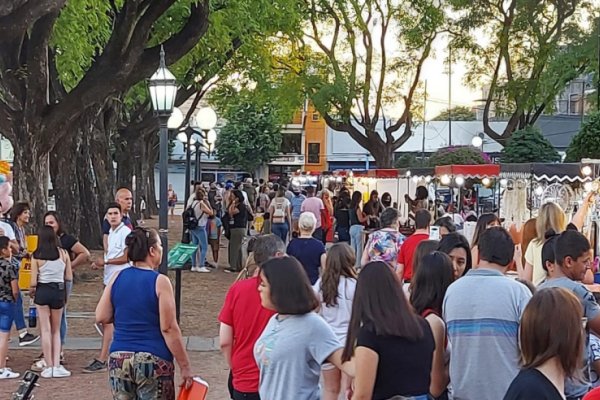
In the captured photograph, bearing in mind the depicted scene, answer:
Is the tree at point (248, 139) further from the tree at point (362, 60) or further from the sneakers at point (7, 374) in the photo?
the sneakers at point (7, 374)

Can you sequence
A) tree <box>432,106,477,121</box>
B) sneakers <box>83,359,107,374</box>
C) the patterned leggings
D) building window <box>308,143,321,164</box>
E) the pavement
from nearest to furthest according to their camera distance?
the patterned leggings < sneakers <box>83,359,107,374</box> < the pavement < building window <box>308,143,321,164</box> < tree <box>432,106,477,121</box>

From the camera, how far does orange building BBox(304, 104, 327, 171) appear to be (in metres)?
63.4

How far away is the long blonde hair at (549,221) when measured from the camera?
7.26 meters

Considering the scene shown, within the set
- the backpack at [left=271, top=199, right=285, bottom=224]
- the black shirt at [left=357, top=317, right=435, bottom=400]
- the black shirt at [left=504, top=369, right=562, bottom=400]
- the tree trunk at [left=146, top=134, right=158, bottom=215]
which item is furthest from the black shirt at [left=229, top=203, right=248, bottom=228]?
the tree trunk at [left=146, top=134, right=158, bottom=215]

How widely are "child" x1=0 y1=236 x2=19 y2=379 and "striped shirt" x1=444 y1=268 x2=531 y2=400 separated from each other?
5.52 m

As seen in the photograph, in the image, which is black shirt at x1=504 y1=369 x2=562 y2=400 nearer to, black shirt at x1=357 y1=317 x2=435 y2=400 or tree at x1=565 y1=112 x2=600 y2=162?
black shirt at x1=357 y1=317 x2=435 y2=400

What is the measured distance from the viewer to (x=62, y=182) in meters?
20.3

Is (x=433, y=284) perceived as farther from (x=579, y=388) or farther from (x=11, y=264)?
(x=11, y=264)

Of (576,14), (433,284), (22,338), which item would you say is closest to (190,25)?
(22,338)

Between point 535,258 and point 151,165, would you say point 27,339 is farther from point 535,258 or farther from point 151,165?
point 151,165

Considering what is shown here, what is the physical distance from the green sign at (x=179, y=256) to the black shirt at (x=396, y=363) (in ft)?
23.7

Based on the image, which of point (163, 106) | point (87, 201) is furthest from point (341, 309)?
Result: point (87, 201)

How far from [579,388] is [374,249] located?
15.1 ft

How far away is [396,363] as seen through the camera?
12.7 ft
